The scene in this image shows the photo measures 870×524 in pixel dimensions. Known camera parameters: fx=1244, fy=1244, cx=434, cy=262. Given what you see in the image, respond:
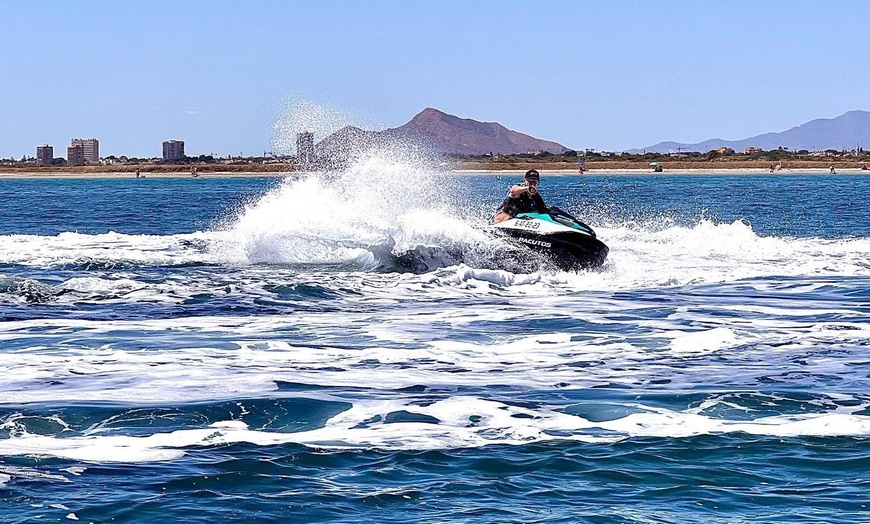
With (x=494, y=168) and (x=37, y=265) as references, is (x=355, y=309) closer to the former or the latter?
(x=37, y=265)

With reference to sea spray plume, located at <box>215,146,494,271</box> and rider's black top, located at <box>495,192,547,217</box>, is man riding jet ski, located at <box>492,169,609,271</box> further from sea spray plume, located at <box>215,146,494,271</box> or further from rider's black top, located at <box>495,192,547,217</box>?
sea spray plume, located at <box>215,146,494,271</box>

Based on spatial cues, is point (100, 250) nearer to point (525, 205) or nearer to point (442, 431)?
point (525, 205)

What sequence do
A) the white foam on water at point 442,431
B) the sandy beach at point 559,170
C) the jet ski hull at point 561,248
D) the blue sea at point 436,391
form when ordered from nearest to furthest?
the blue sea at point 436,391 < the white foam on water at point 442,431 < the jet ski hull at point 561,248 < the sandy beach at point 559,170

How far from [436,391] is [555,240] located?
35.8 ft

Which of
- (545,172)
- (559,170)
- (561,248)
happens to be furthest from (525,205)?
(559,170)

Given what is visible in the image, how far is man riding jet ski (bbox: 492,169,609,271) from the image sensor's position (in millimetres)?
21547

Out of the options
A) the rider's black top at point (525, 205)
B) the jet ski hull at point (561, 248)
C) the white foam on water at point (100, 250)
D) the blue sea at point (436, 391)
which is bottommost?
the white foam on water at point (100, 250)

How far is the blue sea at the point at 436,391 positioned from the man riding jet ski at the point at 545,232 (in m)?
0.43

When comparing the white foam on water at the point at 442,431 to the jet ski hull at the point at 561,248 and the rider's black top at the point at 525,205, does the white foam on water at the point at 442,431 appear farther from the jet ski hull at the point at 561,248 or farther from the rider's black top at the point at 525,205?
the rider's black top at the point at 525,205

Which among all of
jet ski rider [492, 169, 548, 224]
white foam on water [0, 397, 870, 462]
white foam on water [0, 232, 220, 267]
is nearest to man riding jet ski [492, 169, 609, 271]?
jet ski rider [492, 169, 548, 224]

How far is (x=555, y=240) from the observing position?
2153 centimetres

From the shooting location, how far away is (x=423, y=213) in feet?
86.7

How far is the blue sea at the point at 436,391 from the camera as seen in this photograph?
7715 mm

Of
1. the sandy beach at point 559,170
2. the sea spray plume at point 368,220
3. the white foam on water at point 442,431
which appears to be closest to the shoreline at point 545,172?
the sandy beach at point 559,170
